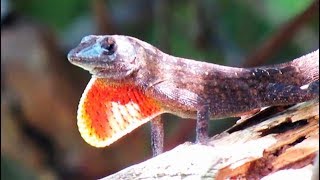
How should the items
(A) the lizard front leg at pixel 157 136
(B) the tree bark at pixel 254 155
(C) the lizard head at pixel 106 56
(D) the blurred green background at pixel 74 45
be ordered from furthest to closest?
(D) the blurred green background at pixel 74 45, (A) the lizard front leg at pixel 157 136, (C) the lizard head at pixel 106 56, (B) the tree bark at pixel 254 155

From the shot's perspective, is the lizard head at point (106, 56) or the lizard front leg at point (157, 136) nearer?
the lizard head at point (106, 56)

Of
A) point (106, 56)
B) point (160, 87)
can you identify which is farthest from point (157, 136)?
point (106, 56)

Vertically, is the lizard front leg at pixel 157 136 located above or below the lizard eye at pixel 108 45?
below

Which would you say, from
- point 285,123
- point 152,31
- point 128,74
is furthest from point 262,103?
point 152,31

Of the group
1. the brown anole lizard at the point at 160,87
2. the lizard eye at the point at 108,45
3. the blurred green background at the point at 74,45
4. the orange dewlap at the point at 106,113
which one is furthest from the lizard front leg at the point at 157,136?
the blurred green background at the point at 74,45

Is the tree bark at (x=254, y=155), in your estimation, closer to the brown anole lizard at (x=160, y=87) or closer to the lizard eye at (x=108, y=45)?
the brown anole lizard at (x=160, y=87)

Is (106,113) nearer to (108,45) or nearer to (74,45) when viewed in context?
(108,45)

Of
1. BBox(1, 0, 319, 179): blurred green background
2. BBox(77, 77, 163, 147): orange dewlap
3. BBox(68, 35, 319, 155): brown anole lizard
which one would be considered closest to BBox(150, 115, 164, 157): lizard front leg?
BBox(68, 35, 319, 155): brown anole lizard

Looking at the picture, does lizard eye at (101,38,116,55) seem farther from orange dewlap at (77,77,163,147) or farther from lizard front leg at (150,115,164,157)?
lizard front leg at (150,115,164,157)
